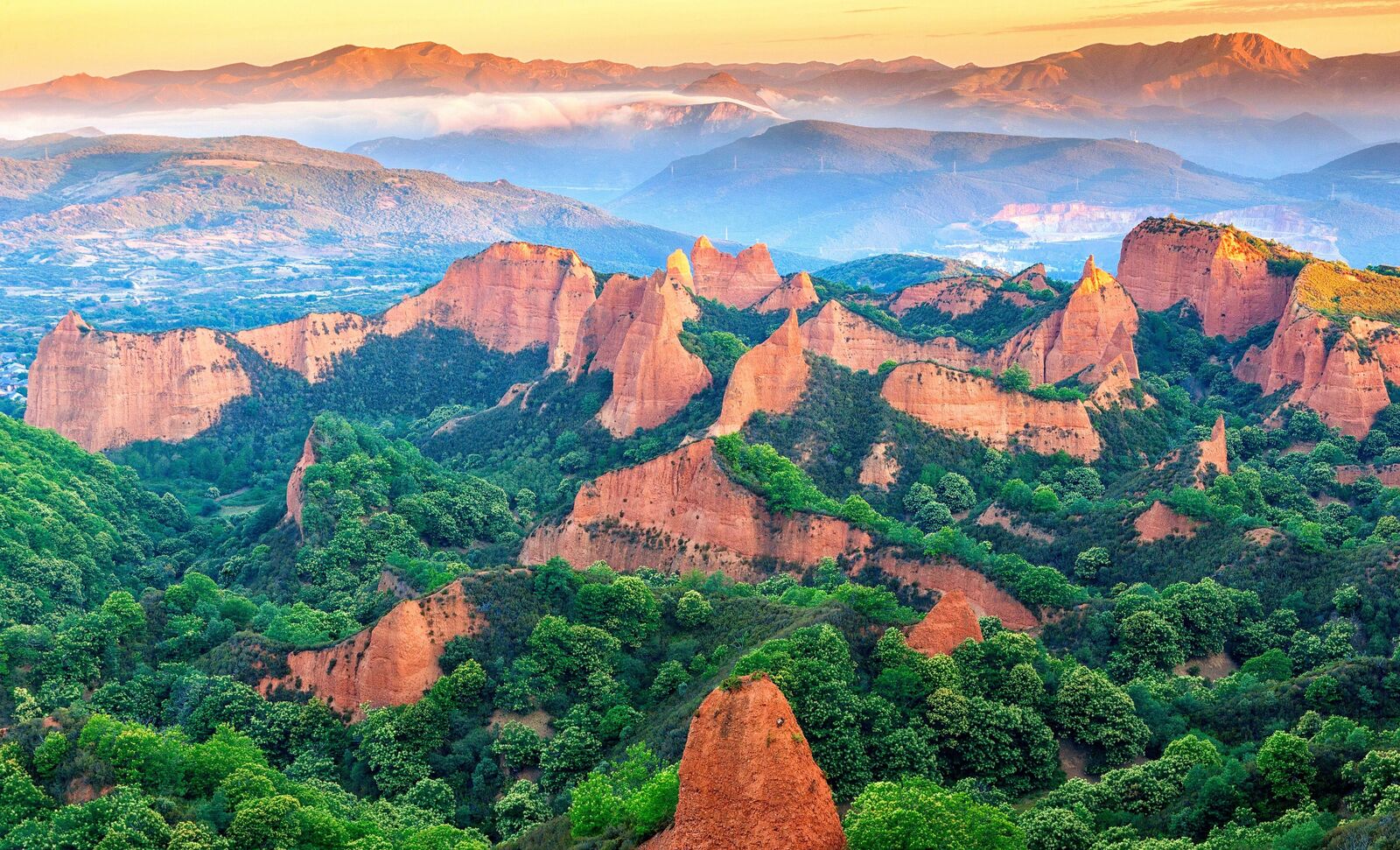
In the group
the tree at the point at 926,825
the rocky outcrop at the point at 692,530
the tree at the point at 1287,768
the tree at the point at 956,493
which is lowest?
the tree at the point at 956,493

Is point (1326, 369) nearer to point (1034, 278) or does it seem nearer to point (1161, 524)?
point (1161, 524)

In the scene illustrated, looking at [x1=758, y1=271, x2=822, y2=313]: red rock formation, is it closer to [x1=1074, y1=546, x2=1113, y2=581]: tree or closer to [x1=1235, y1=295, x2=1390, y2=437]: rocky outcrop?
[x1=1235, y1=295, x2=1390, y2=437]: rocky outcrop

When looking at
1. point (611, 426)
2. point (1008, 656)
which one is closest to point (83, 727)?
point (1008, 656)

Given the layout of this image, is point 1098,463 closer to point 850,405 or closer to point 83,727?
point 850,405

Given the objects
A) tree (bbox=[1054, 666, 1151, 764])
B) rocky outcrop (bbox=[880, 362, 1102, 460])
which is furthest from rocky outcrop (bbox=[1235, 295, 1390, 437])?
tree (bbox=[1054, 666, 1151, 764])

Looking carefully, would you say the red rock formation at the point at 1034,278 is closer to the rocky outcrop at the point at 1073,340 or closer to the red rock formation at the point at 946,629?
the rocky outcrop at the point at 1073,340

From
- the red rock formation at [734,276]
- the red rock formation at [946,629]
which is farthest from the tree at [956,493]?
the red rock formation at [734,276]
